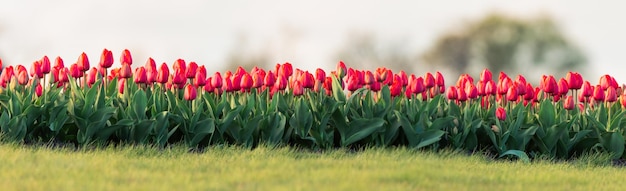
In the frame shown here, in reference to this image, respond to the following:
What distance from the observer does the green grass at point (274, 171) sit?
5.64 metres

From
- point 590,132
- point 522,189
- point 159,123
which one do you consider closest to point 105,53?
point 159,123

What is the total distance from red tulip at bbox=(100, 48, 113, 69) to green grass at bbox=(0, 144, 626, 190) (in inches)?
35.4

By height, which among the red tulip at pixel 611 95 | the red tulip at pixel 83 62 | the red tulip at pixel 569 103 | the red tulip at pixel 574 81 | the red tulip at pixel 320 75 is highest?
the red tulip at pixel 83 62

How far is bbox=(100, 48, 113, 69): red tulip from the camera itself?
808 cm

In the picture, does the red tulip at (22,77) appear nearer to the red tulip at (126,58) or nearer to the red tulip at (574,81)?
the red tulip at (126,58)

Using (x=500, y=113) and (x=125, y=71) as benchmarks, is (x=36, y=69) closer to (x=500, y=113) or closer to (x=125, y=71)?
(x=125, y=71)

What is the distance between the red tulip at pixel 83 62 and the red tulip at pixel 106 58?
303mm

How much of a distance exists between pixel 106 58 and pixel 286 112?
5.73 ft

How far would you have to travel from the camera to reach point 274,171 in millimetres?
6137

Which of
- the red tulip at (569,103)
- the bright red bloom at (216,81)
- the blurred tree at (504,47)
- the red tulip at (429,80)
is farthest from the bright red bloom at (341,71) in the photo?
the blurred tree at (504,47)

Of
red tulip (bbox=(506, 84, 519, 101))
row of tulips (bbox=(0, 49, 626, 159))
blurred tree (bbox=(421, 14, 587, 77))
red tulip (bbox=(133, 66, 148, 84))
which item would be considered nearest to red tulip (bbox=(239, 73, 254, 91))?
row of tulips (bbox=(0, 49, 626, 159))

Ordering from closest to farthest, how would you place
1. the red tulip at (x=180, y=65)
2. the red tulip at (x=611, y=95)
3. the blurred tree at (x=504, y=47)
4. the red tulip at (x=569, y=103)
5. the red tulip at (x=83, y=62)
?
the red tulip at (x=180, y=65)
the red tulip at (x=83, y=62)
the red tulip at (x=569, y=103)
the red tulip at (x=611, y=95)
the blurred tree at (x=504, y=47)

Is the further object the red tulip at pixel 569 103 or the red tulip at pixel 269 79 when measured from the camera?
the red tulip at pixel 569 103

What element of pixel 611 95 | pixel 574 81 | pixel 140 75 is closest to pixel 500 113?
pixel 574 81
